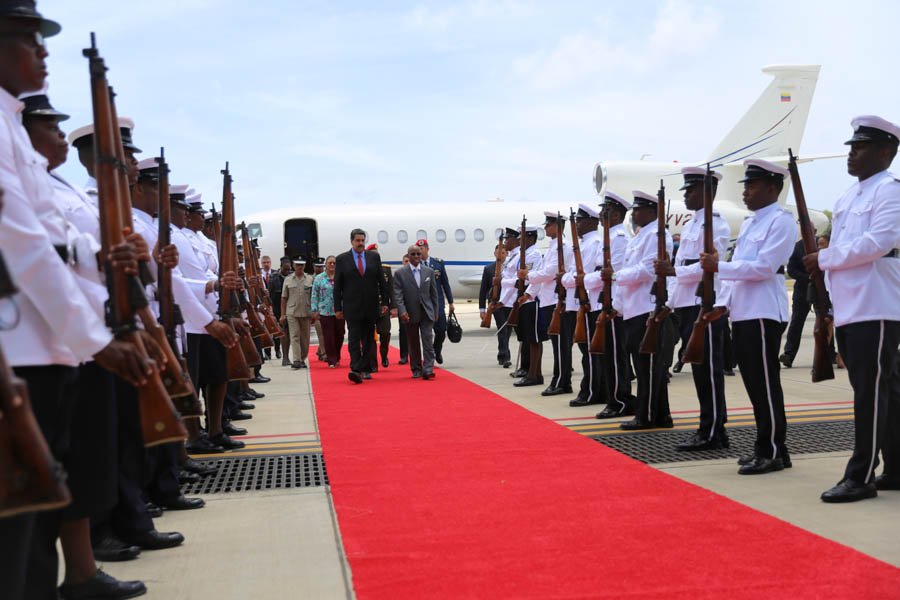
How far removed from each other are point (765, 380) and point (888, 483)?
2.95 ft

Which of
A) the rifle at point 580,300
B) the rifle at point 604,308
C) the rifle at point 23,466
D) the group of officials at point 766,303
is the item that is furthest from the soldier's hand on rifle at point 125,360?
the rifle at point 580,300

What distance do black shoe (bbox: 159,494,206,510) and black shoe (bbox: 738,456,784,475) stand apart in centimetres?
322

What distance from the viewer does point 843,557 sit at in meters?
3.59

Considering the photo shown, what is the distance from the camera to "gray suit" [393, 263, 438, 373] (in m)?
11.0

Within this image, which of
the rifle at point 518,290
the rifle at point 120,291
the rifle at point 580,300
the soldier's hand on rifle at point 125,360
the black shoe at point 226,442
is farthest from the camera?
the rifle at point 518,290

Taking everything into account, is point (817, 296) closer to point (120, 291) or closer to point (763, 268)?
point (763, 268)

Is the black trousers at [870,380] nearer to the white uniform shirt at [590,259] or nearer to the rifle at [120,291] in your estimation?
the rifle at [120,291]

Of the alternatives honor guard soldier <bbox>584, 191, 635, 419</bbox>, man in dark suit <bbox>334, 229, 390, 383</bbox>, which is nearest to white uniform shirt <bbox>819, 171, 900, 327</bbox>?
honor guard soldier <bbox>584, 191, 635, 419</bbox>

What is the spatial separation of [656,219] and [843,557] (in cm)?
393

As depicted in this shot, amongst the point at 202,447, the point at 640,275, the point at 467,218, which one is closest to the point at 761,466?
the point at 640,275

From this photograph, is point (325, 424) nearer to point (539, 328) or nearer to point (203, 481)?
point (203, 481)

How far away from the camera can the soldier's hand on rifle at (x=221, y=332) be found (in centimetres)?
549

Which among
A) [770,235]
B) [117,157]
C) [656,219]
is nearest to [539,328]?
[656,219]

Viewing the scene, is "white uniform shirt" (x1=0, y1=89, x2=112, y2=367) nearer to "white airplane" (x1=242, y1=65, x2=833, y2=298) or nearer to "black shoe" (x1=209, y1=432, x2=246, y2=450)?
"black shoe" (x1=209, y1=432, x2=246, y2=450)
